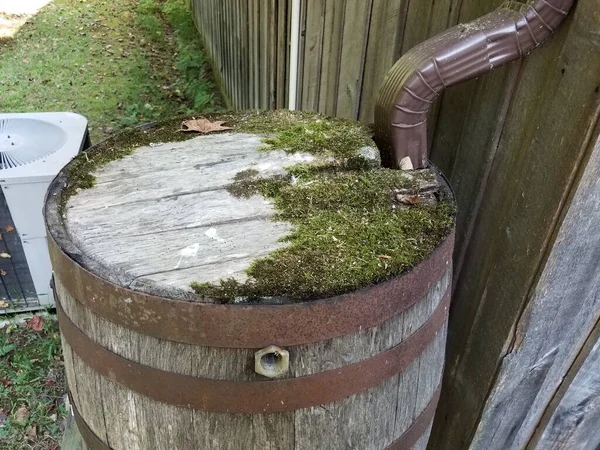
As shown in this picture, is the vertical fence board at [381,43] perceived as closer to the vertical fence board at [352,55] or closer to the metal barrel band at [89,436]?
the vertical fence board at [352,55]

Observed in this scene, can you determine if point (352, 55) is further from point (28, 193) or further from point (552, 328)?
point (28, 193)

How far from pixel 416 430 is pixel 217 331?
2.31 feet

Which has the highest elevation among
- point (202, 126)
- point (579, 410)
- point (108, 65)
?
point (202, 126)

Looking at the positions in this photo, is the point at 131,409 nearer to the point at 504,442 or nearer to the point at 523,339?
the point at 523,339

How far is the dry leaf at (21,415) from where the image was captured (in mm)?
2615

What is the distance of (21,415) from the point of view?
264cm

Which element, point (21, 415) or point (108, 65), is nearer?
point (21, 415)

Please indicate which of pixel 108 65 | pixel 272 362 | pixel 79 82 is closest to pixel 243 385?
pixel 272 362

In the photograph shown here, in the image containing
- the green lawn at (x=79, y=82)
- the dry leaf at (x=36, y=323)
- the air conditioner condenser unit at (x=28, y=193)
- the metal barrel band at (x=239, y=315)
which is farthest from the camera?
the dry leaf at (x=36, y=323)

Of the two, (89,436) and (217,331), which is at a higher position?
(217,331)

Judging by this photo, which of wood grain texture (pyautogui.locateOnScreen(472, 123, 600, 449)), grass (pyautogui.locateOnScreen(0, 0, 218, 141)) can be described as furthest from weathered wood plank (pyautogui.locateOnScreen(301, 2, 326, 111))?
grass (pyautogui.locateOnScreen(0, 0, 218, 141))

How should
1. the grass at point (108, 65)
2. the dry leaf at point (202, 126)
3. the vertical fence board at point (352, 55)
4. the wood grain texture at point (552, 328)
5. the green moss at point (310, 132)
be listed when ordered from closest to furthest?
the wood grain texture at point (552, 328)
the green moss at point (310, 132)
the dry leaf at point (202, 126)
the vertical fence board at point (352, 55)
the grass at point (108, 65)

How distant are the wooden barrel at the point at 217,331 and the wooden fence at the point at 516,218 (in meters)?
0.30

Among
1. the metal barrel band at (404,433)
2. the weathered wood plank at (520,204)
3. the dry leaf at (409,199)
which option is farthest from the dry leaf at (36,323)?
the dry leaf at (409,199)
